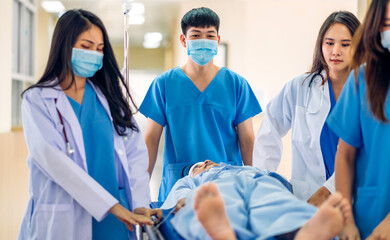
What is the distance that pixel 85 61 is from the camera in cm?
155

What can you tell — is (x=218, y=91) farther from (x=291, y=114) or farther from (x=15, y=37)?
(x=15, y=37)

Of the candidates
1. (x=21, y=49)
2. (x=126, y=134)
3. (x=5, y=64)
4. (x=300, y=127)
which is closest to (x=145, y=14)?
(x=21, y=49)

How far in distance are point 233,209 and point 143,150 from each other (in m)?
0.49

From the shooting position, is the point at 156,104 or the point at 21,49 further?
the point at 21,49

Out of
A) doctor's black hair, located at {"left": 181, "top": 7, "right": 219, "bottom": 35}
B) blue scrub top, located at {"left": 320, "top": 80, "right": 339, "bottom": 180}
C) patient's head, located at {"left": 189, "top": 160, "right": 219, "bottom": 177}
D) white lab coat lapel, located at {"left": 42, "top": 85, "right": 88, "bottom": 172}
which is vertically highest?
doctor's black hair, located at {"left": 181, "top": 7, "right": 219, "bottom": 35}

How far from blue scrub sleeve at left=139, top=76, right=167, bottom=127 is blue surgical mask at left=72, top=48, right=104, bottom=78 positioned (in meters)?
0.64

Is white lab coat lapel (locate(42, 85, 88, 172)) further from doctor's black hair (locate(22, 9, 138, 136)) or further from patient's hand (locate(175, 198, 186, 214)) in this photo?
patient's hand (locate(175, 198, 186, 214))

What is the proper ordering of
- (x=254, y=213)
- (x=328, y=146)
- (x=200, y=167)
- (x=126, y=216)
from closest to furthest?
1. (x=254, y=213)
2. (x=126, y=216)
3. (x=328, y=146)
4. (x=200, y=167)

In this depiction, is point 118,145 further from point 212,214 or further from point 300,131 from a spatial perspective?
point 300,131

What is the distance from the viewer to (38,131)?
58.1 inches

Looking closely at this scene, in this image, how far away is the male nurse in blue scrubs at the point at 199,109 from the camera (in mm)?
2152

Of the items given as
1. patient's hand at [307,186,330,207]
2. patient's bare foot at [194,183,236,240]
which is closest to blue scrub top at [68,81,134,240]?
patient's bare foot at [194,183,236,240]

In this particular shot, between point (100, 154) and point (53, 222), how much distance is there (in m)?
0.27

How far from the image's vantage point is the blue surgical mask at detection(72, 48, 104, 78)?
5.08ft
